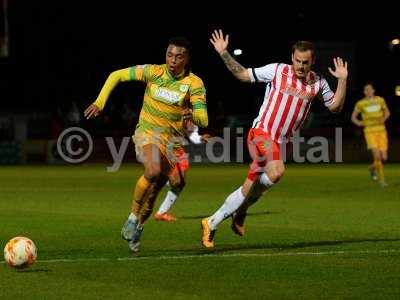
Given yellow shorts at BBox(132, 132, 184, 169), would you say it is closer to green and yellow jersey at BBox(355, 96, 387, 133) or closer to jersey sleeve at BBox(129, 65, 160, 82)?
jersey sleeve at BBox(129, 65, 160, 82)

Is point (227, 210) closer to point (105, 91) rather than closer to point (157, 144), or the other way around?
point (157, 144)

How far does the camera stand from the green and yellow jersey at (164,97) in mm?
12134

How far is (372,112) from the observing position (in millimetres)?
25734

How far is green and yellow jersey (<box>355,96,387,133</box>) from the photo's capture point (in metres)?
25.5

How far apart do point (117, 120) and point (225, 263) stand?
37.7 metres

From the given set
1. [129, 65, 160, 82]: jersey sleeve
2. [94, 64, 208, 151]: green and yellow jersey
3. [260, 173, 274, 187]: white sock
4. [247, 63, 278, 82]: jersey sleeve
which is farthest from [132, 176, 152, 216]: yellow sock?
[247, 63, 278, 82]: jersey sleeve

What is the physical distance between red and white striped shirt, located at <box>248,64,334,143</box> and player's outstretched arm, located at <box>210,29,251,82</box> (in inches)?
5.2

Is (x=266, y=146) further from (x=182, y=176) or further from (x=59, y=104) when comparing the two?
(x=59, y=104)

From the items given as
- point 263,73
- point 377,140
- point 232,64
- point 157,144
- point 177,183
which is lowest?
point 377,140

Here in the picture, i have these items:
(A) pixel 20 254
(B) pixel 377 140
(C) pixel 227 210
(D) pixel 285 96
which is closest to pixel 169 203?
(C) pixel 227 210

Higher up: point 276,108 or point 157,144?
point 276,108

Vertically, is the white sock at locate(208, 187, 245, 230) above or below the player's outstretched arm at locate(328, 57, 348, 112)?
below

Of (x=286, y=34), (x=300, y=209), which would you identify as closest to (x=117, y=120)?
(x=286, y=34)

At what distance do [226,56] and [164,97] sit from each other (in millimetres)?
806
